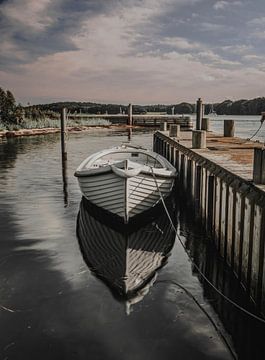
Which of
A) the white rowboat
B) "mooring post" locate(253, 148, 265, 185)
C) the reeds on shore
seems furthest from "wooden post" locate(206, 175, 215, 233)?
the reeds on shore

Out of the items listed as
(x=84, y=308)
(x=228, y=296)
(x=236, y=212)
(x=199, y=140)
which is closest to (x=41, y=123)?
(x=199, y=140)

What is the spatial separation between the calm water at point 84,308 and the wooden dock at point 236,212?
1.00 meters

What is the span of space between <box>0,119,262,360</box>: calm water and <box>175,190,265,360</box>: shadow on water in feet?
0.71

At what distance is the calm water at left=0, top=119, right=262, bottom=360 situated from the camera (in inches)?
260

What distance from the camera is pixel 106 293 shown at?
8625mm

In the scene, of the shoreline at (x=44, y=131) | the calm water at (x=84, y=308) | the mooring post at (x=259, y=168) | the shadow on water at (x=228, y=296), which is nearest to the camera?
the calm water at (x=84, y=308)

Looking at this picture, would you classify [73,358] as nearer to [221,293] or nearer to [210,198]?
[221,293]

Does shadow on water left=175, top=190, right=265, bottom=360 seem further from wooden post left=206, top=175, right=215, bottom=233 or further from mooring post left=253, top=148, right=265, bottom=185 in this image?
mooring post left=253, top=148, right=265, bottom=185

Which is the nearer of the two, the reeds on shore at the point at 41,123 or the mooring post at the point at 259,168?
the mooring post at the point at 259,168

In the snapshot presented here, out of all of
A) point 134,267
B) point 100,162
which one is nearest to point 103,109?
point 100,162

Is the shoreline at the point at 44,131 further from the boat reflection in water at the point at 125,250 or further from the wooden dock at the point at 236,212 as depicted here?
the wooden dock at the point at 236,212

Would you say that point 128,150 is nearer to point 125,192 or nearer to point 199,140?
point 199,140

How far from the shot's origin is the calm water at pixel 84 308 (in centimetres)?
661

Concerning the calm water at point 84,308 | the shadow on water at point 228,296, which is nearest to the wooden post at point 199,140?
the calm water at point 84,308
